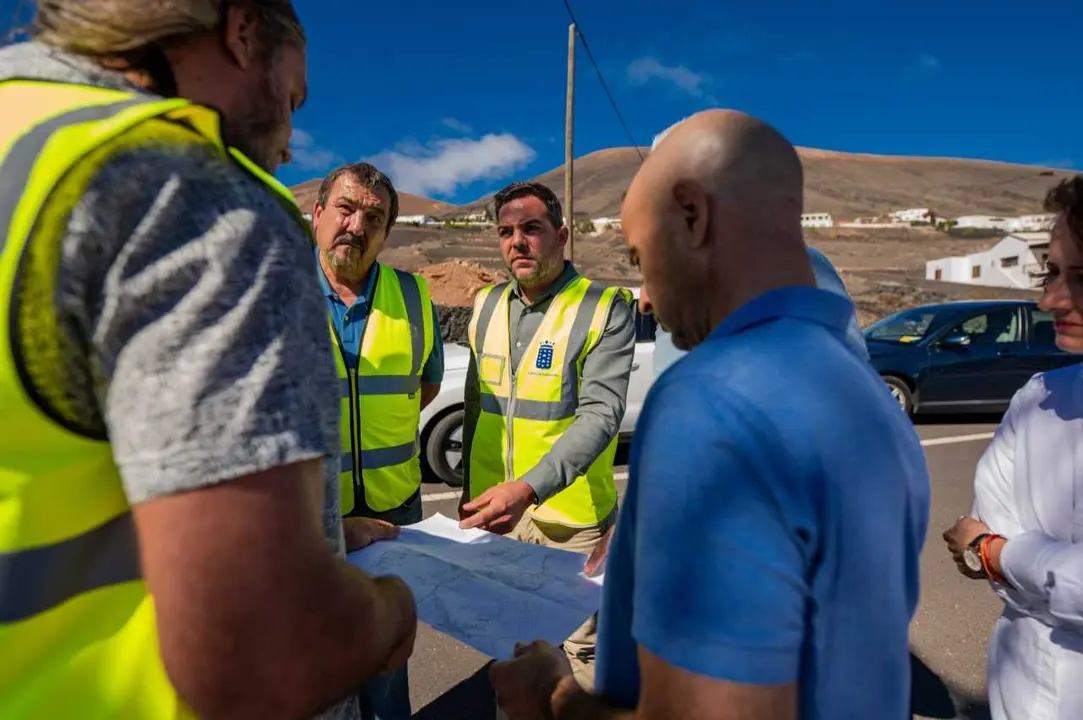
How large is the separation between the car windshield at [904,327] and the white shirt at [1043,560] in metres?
7.44

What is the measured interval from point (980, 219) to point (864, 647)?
4081 inches

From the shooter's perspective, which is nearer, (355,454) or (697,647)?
(697,647)

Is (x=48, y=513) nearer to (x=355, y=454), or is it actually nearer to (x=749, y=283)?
(x=749, y=283)

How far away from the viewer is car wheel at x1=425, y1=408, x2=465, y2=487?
595 cm

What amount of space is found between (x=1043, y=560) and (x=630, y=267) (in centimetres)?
173

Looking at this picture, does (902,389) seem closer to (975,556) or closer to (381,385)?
(975,556)

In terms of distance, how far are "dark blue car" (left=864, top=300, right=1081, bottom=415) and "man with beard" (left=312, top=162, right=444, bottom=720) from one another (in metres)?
7.36

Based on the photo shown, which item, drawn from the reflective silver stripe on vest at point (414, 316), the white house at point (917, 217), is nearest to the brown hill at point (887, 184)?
the white house at point (917, 217)

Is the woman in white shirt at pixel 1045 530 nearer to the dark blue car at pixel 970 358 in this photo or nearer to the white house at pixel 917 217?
the dark blue car at pixel 970 358

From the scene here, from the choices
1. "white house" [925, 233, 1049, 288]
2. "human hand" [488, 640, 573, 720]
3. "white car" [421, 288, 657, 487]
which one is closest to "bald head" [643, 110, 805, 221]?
"human hand" [488, 640, 573, 720]

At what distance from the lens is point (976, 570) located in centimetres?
183

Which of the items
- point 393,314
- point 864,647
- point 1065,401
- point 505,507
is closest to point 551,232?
point 393,314

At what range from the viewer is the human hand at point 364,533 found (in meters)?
1.68

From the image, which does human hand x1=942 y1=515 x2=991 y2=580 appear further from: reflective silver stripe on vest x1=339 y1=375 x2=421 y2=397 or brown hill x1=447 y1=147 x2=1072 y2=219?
brown hill x1=447 y1=147 x2=1072 y2=219
